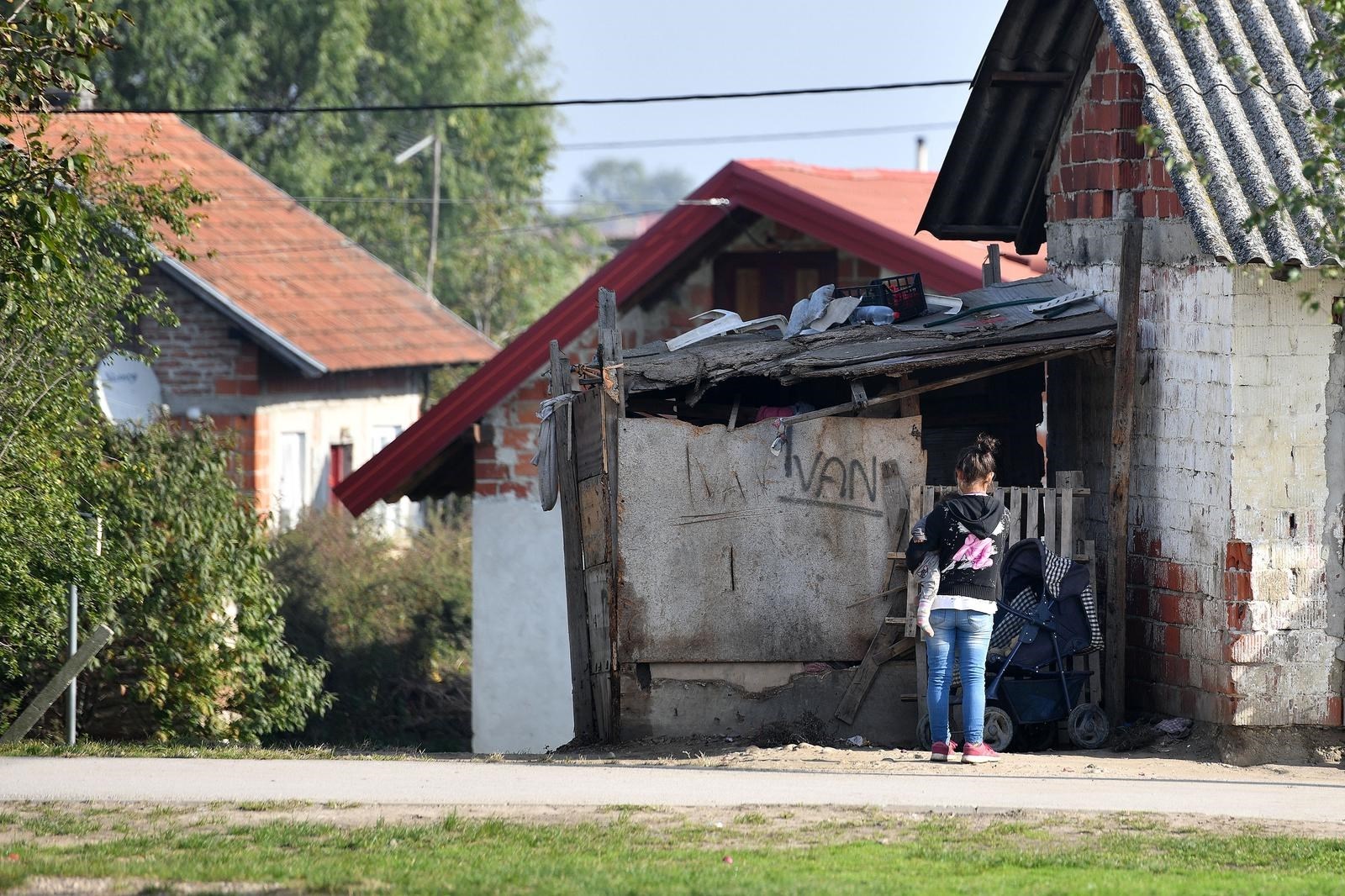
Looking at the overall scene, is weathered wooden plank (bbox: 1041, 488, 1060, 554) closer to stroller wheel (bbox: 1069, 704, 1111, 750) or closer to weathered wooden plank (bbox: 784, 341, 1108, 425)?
weathered wooden plank (bbox: 784, 341, 1108, 425)

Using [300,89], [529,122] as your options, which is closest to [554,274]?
[529,122]

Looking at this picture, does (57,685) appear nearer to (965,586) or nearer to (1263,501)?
(965,586)

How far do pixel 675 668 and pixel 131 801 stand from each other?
3.32m

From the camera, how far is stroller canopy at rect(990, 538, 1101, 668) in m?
10.3

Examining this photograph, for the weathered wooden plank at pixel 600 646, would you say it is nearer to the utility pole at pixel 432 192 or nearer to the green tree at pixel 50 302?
the green tree at pixel 50 302

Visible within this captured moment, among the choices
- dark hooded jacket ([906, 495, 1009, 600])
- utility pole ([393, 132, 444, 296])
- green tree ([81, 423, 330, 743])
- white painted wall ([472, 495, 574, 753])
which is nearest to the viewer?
dark hooded jacket ([906, 495, 1009, 600])

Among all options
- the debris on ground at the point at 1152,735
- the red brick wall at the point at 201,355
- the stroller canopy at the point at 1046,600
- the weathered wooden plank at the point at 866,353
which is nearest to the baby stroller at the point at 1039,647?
the stroller canopy at the point at 1046,600

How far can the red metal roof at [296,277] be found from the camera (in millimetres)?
24812

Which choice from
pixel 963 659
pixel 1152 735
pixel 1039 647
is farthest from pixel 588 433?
pixel 1152 735

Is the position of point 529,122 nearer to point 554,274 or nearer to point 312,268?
point 554,274

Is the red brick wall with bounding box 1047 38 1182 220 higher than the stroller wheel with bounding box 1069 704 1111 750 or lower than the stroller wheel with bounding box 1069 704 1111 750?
higher

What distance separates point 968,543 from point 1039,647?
1.03 meters

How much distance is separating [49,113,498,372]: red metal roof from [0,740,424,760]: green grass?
12541mm

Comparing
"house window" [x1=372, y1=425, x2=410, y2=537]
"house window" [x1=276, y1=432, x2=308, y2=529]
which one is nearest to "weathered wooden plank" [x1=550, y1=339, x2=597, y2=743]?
"house window" [x1=372, y1=425, x2=410, y2=537]
